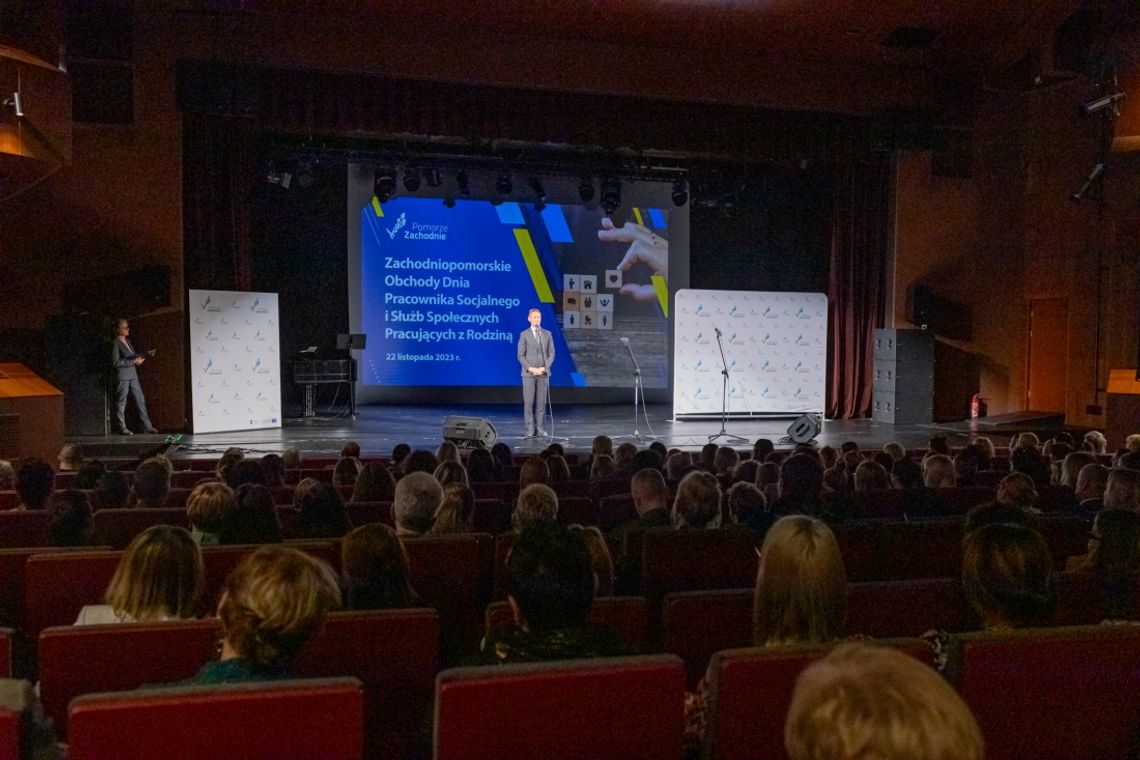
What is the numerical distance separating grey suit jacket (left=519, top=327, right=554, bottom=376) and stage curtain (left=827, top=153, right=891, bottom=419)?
198 inches

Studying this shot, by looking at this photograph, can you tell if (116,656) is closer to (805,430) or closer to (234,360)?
(805,430)

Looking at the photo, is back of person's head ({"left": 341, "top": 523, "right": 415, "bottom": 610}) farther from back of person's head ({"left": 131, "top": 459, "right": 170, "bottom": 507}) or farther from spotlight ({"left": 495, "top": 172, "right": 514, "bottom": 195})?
spotlight ({"left": 495, "top": 172, "right": 514, "bottom": 195})

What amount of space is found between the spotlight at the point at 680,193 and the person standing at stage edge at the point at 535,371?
3490mm

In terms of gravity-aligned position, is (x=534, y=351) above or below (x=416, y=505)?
above

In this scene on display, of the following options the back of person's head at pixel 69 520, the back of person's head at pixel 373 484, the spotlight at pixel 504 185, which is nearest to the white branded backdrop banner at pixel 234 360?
the spotlight at pixel 504 185

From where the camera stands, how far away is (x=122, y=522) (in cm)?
396

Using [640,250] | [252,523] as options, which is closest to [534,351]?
[640,250]

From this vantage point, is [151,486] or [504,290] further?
[504,290]

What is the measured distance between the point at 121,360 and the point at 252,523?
25.8 ft

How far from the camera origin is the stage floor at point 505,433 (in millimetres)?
9555

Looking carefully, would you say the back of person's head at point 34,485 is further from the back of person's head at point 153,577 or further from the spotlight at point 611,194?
the spotlight at point 611,194

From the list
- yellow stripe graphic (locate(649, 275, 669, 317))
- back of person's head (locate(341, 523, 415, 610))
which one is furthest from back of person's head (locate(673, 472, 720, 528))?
yellow stripe graphic (locate(649, 275, 669, 317))

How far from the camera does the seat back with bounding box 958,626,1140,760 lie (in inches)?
72.2

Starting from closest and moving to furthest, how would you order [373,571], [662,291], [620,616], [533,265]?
1. [620,616]
2. [373,571]
3. [533,265]
4. [662,291]
